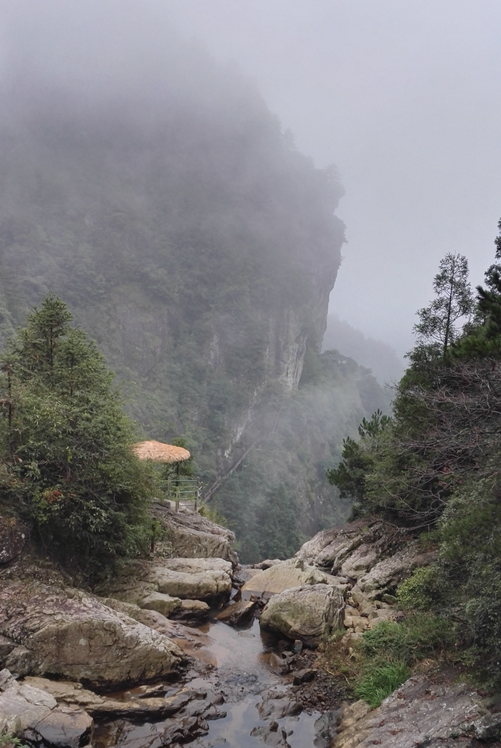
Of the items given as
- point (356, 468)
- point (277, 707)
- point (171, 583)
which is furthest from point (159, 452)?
point (277, 707)

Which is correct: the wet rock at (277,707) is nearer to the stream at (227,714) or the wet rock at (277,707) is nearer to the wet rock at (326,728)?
the stream at (227,714)

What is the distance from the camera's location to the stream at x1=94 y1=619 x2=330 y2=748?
7176 millimetres

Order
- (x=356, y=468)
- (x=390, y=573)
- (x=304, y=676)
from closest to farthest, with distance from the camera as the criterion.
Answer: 1. (x=304, y=676)
2. (x=390, y=573)
3. (x=356, y=468)

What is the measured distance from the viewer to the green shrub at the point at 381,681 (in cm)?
737

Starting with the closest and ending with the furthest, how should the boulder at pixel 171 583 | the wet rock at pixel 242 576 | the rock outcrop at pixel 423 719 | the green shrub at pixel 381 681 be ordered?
the rock outcrop at pixel 423 719, the green shrub at pixel 381 681, the boulder at pixel 171 583, the wet rock at pixel 242 576

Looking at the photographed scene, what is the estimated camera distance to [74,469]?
10.8 m

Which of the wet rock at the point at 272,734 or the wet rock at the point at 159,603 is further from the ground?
the wet rock at the point at 272,734

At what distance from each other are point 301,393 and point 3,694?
85069mm

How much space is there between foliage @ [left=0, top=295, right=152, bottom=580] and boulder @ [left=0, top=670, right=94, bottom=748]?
353 cm

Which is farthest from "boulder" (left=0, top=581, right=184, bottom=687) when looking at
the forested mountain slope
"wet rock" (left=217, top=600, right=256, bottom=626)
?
the forested mountain slope

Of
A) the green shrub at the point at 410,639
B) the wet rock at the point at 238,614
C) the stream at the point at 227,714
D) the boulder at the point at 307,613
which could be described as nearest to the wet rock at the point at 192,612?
the wet rock at the point at 238,614

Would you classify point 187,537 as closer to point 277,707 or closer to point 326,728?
point 277,707

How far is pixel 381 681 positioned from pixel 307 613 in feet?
10.5

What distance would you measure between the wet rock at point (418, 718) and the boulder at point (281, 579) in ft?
20.4
